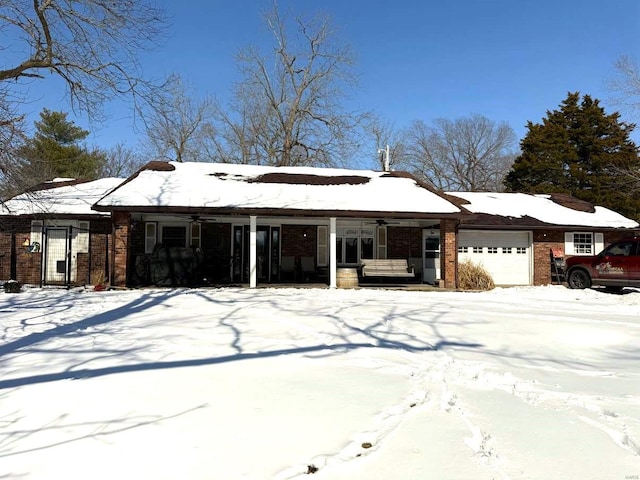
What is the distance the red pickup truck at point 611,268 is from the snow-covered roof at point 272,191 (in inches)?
196

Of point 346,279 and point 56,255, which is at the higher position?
point 56,255

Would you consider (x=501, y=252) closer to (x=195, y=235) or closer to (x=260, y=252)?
(x=260, y=252)

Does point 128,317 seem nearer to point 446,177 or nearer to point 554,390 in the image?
point 554,390

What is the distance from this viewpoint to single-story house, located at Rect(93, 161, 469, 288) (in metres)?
15.7

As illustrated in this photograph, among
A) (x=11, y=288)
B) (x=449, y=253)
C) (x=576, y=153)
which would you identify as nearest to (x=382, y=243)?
(x=449, y=253)

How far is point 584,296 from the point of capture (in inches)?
590

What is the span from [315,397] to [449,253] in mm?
12997

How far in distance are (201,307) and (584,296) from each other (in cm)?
1193

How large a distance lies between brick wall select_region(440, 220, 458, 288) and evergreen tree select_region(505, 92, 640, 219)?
2148 centimetres

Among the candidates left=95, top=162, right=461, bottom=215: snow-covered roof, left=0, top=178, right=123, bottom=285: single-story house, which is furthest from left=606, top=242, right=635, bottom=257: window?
left=0, top=178, right=123, bottom=285: single-story house

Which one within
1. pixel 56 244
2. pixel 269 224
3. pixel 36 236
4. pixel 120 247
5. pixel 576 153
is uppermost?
pixel 576 153

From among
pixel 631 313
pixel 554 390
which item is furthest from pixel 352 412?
pixel 631 313

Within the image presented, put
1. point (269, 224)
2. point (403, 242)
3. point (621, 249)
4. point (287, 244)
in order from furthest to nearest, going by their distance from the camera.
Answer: point (403, 242) < point (287, 244) < point (269, 224) < point (621, 249)

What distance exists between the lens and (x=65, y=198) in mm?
19031
